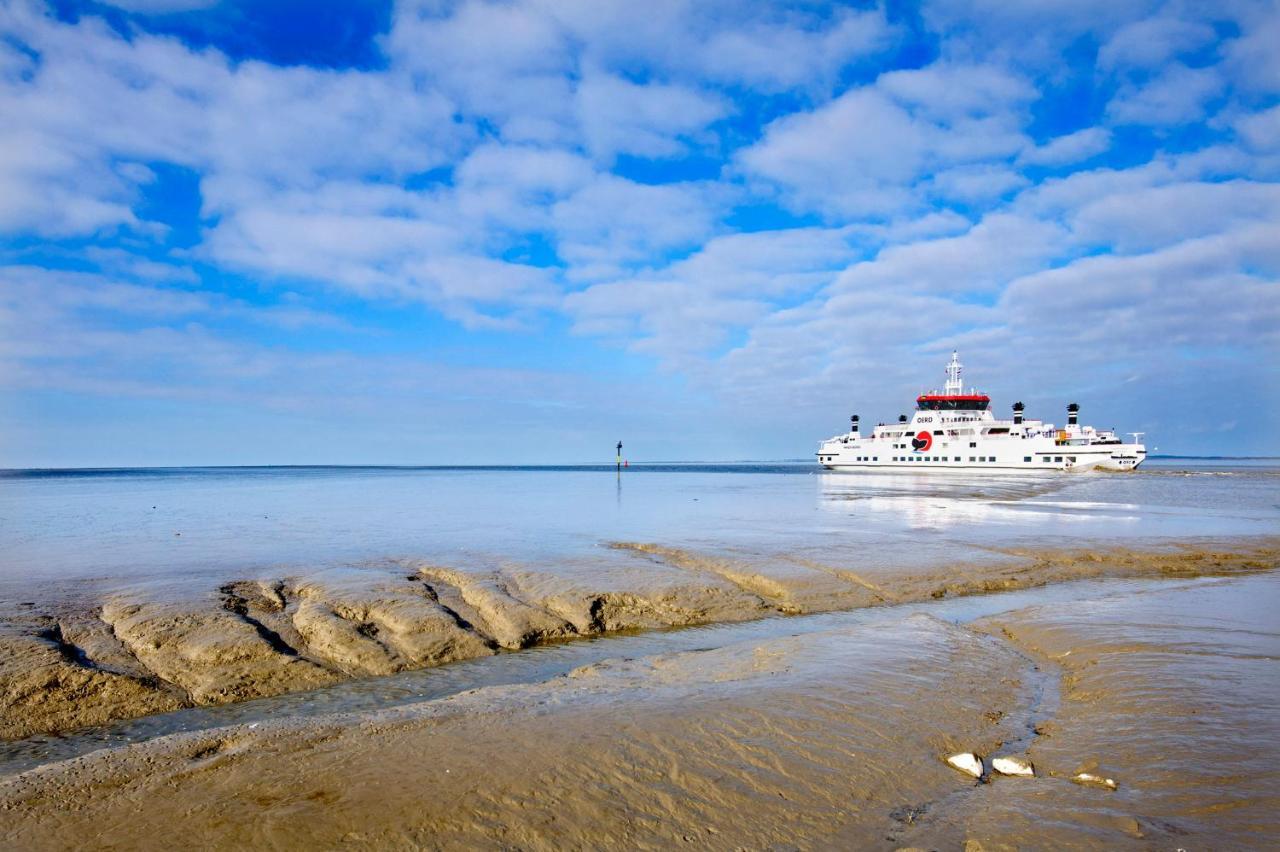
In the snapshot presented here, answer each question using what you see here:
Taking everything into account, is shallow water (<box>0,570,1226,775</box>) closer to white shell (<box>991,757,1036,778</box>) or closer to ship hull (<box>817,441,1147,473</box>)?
white shell (<box>991,757,1036,778</box>)

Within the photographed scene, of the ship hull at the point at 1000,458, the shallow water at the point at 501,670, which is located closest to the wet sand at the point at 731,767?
the shallow water at the point at 501,670

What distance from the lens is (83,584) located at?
1177 cm

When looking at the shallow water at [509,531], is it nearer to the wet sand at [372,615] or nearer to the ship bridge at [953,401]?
the wet sand at [372,615]

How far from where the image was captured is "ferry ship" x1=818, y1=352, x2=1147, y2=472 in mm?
87875

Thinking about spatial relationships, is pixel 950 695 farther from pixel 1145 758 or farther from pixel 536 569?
pixel 536 569

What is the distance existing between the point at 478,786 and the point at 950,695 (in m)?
4.91

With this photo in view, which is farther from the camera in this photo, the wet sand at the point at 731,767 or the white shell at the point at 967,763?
the white shell at the point at 967,763

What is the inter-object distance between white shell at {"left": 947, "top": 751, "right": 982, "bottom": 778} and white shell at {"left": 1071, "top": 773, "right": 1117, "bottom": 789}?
0.65 m

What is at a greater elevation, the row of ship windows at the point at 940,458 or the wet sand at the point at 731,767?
the row of ship windows at the point at 940,458

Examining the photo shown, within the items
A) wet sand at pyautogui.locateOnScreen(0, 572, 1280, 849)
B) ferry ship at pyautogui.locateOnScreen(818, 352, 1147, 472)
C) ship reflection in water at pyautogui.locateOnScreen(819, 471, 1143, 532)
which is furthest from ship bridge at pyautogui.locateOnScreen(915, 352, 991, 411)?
wet sand at pyautogui.locateOnScreen(0, 572, 1280, 849)

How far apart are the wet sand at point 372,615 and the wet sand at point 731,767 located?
1.80 m

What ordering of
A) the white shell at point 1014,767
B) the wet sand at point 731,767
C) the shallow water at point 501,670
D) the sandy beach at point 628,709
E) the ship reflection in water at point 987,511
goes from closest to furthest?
the wet sand at point 731,767 < the sandy beach at point 628,709 < the white shell at point 1014,767 < the shallow water at point 501,670 < the ship reflection in water at point 987,511

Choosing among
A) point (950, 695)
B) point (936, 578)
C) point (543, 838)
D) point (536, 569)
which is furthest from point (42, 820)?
point (936, 578)

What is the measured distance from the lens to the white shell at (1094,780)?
4.72m
